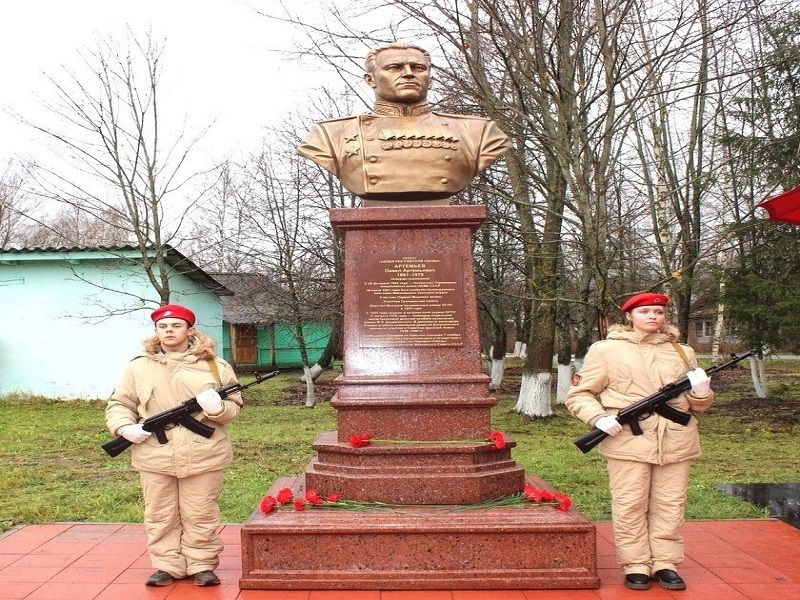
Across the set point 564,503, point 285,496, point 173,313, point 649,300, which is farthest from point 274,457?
point 649,300

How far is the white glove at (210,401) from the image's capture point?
4.19 meters

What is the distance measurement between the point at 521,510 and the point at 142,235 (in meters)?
11.6

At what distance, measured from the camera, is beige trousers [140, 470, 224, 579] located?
4.36 meters

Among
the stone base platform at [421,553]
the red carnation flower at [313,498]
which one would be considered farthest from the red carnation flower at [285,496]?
the stone base platform at [421,553]

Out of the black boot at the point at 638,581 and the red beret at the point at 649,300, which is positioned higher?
the red beret at the point at 649,300

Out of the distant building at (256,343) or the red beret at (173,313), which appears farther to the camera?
the distant building at (256,343)

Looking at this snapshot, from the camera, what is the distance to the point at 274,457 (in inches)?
367

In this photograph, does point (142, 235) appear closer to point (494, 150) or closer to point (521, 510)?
point (494, 150)

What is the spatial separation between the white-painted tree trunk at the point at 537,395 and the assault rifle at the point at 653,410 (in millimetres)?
8658

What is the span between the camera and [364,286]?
5.17 m

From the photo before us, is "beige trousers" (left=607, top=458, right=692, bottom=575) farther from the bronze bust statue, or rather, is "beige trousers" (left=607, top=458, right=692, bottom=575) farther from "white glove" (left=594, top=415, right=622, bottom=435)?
the bronze bust statue

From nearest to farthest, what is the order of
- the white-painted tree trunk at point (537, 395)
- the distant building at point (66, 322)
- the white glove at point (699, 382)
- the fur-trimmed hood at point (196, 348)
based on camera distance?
the white glove at point (699, 382) → the fur-trimmed hood at point (196, 348) → the white-painted tree trunk at point (537, 395) → the distant building at point (66, 322)

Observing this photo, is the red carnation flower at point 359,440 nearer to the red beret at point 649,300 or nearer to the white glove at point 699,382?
the red beret at point 649,300

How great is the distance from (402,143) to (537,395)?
8.39 m
